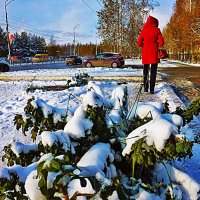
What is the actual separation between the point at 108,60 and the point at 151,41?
67.9ft

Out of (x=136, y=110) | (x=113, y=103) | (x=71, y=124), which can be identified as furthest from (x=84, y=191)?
(x=113, y=103)

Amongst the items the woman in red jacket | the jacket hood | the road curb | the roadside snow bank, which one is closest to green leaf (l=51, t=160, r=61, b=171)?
the roadside snow bank

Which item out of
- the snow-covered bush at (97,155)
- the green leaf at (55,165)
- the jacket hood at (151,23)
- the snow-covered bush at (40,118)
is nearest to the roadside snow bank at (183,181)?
the snow-covered bush at (97,155)

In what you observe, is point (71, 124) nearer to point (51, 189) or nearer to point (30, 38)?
point (51, 189)

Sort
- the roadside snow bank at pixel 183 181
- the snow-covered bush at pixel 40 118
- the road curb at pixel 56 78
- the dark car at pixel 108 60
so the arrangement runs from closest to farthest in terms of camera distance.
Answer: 1. the roadside snow bank at pixel 183 181
2. the snow-covered bush at pixel 40 118
3. the road curb at pixel 56 78
4. the dark car at pixel 108 60

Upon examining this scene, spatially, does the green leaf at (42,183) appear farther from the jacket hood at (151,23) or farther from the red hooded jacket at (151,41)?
the jacket hood at (151,23)

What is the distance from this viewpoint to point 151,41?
706 centimetres

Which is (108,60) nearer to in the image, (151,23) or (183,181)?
(151,23)

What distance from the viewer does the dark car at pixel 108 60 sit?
2697cm

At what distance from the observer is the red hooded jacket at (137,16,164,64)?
6980 mm

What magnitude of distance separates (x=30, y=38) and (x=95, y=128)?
394 feet

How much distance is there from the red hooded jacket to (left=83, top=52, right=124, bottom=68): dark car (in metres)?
19.7

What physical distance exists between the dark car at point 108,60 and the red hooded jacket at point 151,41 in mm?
19745

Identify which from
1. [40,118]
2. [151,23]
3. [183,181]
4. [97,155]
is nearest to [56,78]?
[151,23]
